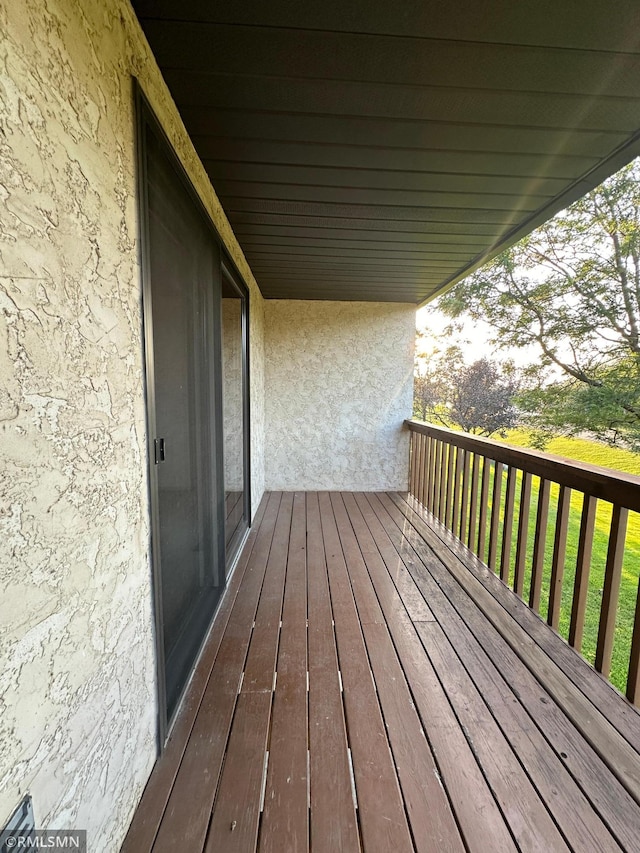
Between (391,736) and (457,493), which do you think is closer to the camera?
(391,736)

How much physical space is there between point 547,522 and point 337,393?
8.93 feet

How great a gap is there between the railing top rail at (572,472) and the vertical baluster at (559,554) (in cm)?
12

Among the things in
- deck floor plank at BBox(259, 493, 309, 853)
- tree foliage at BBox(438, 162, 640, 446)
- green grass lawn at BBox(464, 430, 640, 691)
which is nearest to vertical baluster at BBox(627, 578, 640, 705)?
green grass lawn at BBox(464, 430, 640, 691)

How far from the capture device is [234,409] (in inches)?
112

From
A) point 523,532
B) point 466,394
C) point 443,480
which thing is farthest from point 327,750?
point 466,394

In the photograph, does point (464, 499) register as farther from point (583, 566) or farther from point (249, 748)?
point (249, 748)

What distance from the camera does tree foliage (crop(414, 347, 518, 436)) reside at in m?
7.03

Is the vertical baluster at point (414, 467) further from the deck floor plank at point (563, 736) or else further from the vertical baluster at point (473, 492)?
the deck floor plank at point (563, 736)

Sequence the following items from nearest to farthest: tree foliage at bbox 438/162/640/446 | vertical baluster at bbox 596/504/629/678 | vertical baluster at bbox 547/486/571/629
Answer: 1. vertical baluster at bbox 596/504/629/678
2. vertical baluster at bbox 547/486/571/629
3. tree foliage at bbox 438/162/640/446

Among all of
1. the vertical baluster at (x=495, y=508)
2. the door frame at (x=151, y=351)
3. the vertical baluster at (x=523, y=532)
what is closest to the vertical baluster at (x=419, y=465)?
the vertical baluster at (x=495, y=508)

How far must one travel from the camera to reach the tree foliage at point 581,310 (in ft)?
17.2

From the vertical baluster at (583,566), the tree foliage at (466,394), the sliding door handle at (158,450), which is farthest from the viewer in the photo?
the tree foliage at (466,394)

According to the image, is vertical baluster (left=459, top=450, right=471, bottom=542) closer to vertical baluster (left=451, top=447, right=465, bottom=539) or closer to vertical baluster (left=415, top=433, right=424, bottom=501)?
vertical baluster (left=451, top=447, right=465, bottom=539)

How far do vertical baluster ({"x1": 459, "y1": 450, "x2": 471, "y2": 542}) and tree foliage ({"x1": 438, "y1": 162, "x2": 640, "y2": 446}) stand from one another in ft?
14.2
